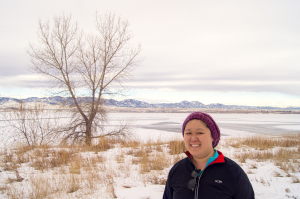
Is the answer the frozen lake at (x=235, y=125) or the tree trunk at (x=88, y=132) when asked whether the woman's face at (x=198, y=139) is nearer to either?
the frozen lake at (x=235, y=125)

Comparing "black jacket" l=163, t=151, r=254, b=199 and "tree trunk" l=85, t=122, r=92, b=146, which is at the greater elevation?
"black jacket" l=163, t=151, r=254, b=199

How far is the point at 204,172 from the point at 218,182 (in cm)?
14

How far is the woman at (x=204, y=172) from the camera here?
1.59 metres

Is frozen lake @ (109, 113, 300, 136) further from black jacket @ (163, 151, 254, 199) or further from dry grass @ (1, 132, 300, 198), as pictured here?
black jacket @ (163, 151, 254, 199)

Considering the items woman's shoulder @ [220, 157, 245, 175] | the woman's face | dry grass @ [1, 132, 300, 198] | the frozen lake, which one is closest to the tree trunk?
the frozen lake

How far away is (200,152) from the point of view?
1.74m

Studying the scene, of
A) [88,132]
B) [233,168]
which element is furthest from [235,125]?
[233,168]

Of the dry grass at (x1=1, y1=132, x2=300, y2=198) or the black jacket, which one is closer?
the black jacket

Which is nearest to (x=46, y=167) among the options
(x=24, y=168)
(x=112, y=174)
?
(x=24, y=168)

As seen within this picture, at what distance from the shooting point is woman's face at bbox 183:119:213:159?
5.72ft

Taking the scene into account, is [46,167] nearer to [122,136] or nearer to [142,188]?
[142,188]

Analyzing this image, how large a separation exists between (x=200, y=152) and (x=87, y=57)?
40.3 ft

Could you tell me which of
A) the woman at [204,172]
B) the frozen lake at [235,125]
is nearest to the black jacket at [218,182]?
the woman at [204,172]

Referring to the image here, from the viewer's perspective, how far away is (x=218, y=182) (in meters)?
1.62
